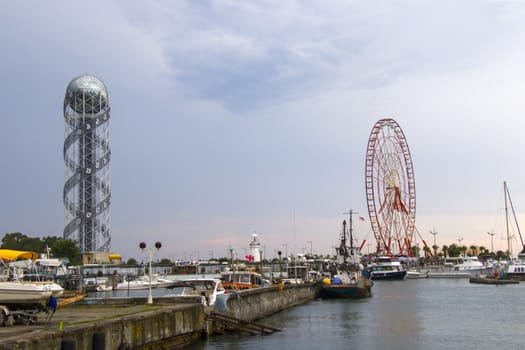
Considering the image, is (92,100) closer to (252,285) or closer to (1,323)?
(252,285)

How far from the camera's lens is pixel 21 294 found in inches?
868

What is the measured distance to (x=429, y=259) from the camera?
177 m

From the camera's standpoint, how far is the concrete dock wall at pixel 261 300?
34312 mm

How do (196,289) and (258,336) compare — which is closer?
(258,336)

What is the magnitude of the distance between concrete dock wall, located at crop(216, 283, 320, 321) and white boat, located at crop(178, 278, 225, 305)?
0.75 m

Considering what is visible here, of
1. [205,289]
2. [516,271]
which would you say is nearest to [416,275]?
[516,271]

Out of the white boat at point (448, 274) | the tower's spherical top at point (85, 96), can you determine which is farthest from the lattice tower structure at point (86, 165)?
the white boat at point (448, 274)

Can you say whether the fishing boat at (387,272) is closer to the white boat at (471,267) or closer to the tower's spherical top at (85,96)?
the white boat at (471,267)

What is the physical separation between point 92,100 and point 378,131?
65.3 m

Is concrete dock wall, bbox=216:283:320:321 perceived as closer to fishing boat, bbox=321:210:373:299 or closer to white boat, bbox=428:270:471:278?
fishing boat, bbox=321:210:373:299

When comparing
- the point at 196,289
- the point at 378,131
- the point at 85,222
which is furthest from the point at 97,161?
the point at 196,289

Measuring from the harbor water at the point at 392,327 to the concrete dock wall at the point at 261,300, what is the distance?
2.77ft

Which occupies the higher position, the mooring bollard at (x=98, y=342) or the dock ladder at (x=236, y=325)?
the mooring bollard at (x=98, y=342)

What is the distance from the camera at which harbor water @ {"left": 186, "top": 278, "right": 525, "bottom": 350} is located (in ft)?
100
